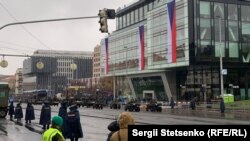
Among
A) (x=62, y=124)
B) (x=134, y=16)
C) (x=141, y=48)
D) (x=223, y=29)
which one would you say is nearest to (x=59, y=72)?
(x=134, y=16)

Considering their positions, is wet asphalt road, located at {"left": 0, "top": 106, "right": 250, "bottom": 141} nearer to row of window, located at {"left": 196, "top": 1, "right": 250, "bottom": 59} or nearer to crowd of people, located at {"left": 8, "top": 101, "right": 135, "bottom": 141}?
crowd of people, located at {"left": 8, "top": 101, "right": 135, "bottom": 141}

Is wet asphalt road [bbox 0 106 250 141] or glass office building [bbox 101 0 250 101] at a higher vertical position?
glass office building [bbox 101 0 250 101]

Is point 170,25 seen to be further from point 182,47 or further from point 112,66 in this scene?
point 112,66

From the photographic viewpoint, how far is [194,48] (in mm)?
62594

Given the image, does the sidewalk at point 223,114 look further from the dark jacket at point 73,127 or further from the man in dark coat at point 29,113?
the dark jacket at point 73,127

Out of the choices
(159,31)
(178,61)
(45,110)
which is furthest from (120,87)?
(45,110)

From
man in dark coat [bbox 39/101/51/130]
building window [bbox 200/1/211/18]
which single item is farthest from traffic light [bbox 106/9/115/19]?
building window [bbox 200/1/211/18]

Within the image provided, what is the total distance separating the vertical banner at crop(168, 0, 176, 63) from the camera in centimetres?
6706

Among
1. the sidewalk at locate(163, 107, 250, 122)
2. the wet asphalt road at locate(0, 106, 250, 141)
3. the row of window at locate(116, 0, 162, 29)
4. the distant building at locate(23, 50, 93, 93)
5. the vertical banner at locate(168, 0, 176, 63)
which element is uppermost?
the row of window at locate(116, 0, 162, 29)

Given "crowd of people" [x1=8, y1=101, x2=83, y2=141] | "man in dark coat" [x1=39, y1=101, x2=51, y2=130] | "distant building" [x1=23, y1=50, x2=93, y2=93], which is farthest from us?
"distant building" [x1=23, y1=50, x2=93, y2=93]

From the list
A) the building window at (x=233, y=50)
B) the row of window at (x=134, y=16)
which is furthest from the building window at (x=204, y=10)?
the row of window at (x=134, y=16)

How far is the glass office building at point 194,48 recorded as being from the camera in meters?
63.6

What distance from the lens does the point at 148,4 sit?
92125 millimetres

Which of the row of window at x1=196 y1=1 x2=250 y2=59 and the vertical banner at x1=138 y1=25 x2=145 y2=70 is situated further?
the vertical banner at x1=138 y1=25 x2=145 y2=70
